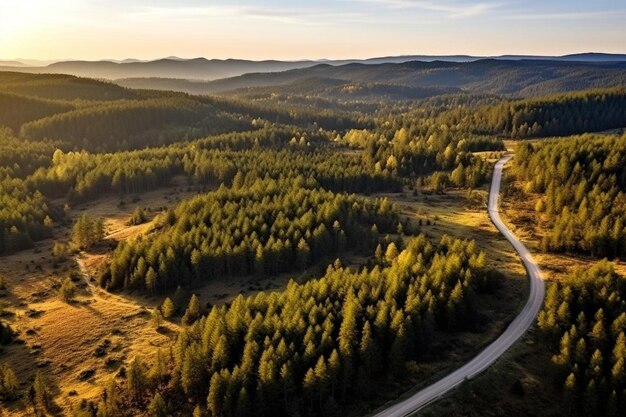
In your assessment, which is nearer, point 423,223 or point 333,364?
point 333,364

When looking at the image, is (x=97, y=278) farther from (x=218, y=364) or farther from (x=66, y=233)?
(x=218, y=364)

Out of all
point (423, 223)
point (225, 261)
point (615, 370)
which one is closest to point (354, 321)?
point (615, 370)

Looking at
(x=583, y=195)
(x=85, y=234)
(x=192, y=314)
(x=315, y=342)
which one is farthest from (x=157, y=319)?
(x=583, y=195)

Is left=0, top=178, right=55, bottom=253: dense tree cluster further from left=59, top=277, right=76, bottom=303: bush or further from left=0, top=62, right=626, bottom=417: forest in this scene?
left=59, top=277, right=76, bottom=303: bush

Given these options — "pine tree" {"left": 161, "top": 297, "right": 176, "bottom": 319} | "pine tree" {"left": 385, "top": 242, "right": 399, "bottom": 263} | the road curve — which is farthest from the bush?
the road curve

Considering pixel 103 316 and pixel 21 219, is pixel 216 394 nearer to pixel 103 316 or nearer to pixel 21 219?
Answer: pixel 103 316

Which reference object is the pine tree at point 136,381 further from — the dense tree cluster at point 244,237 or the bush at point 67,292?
the bush at point 67,292
